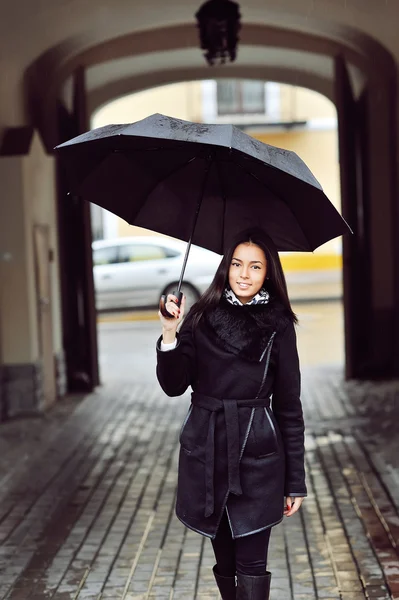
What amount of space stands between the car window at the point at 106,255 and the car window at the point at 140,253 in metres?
0.12

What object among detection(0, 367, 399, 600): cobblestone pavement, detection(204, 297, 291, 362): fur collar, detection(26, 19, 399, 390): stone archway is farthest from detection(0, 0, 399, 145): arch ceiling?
detection(204, 297, 291, 362): fur collar

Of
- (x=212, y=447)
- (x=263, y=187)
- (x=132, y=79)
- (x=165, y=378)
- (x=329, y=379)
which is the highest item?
(x=132, y=79)

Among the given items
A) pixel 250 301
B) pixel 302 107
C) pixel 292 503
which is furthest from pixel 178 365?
pixel 302 107

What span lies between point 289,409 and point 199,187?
0.95 metres

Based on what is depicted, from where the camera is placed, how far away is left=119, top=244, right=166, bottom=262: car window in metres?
18.2

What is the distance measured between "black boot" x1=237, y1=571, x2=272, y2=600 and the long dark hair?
34.4 inches

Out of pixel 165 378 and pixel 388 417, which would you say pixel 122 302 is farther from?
pixel 165 378

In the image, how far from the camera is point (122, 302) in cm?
1839

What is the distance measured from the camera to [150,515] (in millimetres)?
5504

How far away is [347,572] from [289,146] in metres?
22.5

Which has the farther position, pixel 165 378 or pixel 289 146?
pixel 289 146

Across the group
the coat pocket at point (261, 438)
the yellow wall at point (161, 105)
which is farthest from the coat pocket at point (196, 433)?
the yellow wall at point (161, 105)

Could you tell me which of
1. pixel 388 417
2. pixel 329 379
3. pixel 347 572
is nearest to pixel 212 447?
pixel 347 572

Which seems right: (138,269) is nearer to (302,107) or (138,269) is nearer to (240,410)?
(302,107)
